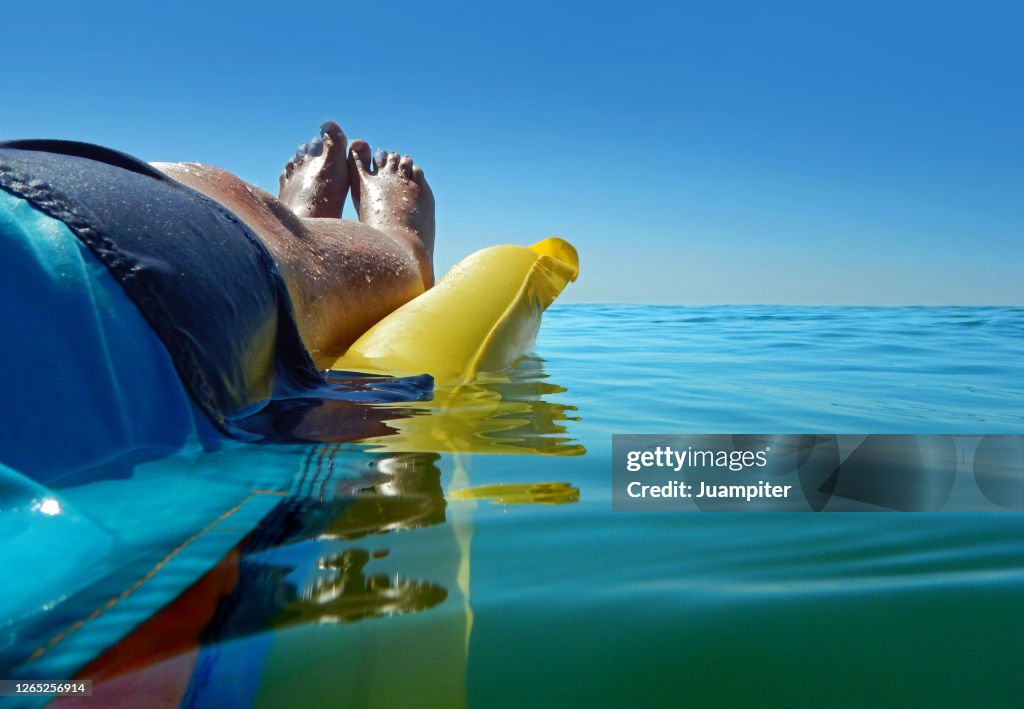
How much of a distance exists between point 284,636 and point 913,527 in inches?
33.3

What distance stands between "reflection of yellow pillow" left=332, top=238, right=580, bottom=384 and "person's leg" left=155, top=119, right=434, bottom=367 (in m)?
0.15

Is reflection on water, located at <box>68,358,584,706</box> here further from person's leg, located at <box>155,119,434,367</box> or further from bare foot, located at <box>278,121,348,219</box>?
bare foot, located at <box>278,121,348,219</box>

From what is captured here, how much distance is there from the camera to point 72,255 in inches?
40.7

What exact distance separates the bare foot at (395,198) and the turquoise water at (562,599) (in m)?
2.37

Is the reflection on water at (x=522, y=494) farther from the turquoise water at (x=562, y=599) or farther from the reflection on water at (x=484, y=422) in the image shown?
the reflection on water at (x=484, y=422)

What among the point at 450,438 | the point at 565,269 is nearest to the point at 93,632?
the point at 450,438

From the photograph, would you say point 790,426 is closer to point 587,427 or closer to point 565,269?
point 587,427

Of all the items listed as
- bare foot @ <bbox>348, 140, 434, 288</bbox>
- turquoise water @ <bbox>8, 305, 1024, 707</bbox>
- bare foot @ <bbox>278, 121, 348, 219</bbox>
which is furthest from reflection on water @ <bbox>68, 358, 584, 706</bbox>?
bare foot @ <bbox>278, 121, 348, 219</bbox>

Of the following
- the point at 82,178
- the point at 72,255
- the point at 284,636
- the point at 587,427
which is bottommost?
the point at 284,636

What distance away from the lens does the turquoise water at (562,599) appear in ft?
1.86

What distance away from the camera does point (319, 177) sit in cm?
412

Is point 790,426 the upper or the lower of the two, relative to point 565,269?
lower

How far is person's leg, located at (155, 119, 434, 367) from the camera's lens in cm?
191

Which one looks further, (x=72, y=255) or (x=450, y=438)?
(x=450, y=438)
